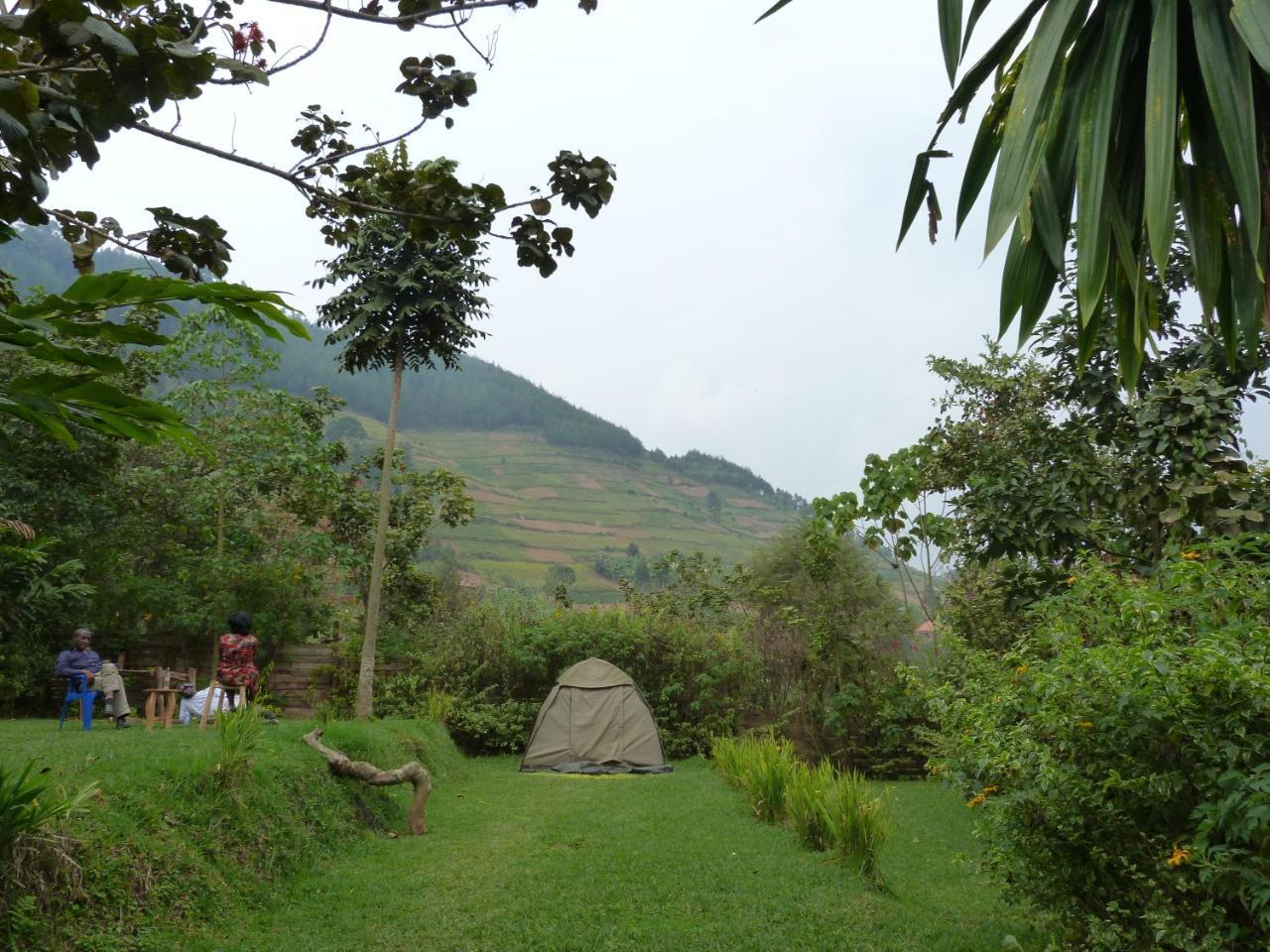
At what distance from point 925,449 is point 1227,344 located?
17.6 feet

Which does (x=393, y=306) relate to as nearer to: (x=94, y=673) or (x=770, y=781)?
(x=94, y=673)

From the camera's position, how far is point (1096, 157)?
A: 2.70 m

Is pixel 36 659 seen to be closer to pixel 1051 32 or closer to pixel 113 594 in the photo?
pixel 113 594

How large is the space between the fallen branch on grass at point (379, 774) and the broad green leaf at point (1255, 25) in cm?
707

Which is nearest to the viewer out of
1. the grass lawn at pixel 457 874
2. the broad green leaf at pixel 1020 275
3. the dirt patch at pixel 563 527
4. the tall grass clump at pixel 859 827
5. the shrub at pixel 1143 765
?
the broad green leaf at pixel 1020 275

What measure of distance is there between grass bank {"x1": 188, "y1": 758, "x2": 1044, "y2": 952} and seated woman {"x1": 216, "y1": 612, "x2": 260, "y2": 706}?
8.63 ft

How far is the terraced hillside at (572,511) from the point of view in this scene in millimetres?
66562

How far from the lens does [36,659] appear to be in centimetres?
1204

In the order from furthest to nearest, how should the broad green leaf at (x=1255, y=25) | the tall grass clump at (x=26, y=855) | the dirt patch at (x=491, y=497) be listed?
the dirt patch at (x=491, y=497) < the tall grass clump at (x=26, y=855) < the broad green leaf at (x=1255, y=25)

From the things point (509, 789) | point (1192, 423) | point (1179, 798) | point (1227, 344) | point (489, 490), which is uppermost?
point (489, 490)

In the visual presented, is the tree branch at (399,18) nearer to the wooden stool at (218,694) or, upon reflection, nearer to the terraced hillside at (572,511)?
the wooden stool at (218,694)

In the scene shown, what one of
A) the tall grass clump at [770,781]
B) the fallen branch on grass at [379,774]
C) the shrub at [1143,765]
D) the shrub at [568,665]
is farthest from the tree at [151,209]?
the shrub at [568,665]

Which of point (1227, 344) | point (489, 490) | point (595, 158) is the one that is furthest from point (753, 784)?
point (489, 490)

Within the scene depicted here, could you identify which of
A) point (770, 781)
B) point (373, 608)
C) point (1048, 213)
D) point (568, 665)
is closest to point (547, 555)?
point (568, 665)
